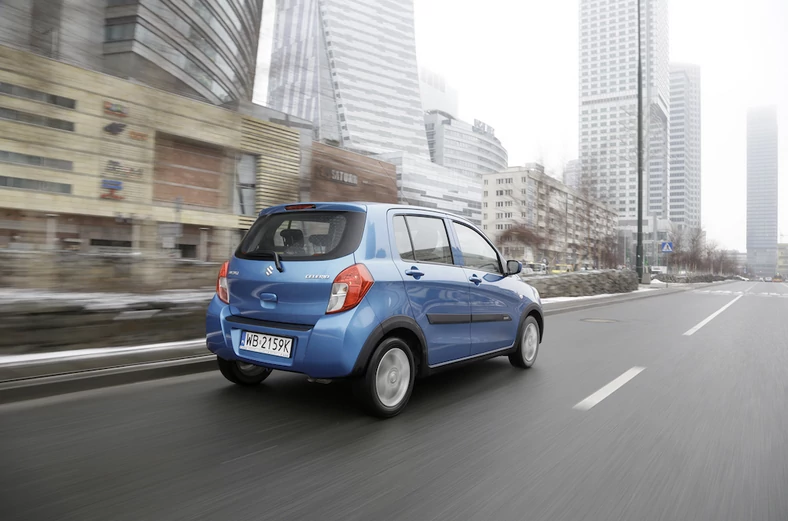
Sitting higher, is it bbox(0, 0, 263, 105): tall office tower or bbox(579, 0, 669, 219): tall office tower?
bbox(579, 0, 669, 219): tall office tower

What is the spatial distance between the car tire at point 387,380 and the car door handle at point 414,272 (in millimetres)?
522

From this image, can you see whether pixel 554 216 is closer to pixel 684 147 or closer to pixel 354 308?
pixel 354 308

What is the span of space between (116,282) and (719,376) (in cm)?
734

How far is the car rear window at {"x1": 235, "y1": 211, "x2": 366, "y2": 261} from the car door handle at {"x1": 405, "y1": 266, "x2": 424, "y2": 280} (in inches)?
20.4

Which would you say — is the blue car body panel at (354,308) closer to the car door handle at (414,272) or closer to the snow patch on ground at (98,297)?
the car door handle at (414,272)

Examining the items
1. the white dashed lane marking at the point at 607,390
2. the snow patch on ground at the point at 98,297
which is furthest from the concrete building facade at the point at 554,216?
the snow patch on ground at the point at 98,297

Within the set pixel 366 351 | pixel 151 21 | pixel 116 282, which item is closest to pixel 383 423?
pixel 366 351

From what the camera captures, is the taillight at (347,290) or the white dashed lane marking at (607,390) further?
the white dashed lane marking at (607,390)

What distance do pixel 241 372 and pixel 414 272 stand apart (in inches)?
74.3

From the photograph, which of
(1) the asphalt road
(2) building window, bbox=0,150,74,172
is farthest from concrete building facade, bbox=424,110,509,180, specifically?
(1) the asphalt road

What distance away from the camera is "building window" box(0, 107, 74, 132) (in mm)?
6336

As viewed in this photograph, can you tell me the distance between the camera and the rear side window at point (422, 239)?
168 inches

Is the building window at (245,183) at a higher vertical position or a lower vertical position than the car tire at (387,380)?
higher

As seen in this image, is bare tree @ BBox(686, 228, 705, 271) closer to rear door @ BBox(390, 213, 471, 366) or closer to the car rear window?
rear door @ BBox(390, 213, 471, 366)
